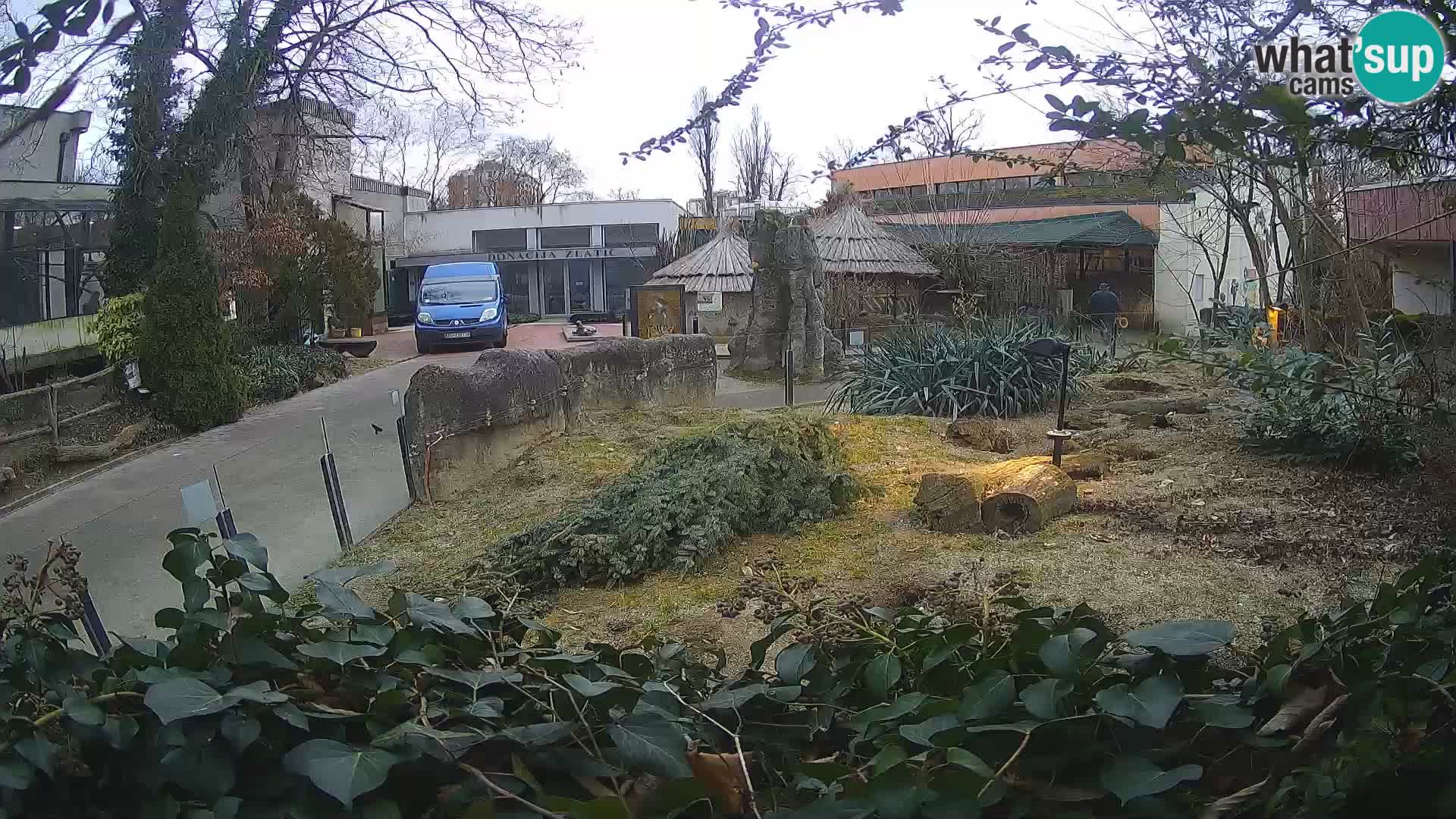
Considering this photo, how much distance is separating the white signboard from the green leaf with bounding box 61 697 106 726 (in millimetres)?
21890

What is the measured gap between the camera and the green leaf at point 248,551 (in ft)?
5.96

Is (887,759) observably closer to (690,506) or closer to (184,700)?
(184,700)

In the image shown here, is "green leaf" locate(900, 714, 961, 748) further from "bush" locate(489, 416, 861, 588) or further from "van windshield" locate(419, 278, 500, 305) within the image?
"van windshield" locate(419, 278, 500, 305)

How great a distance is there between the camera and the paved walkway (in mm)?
4746

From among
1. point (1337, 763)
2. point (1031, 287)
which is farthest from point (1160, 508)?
point (1031, 287)

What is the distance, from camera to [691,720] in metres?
1.75

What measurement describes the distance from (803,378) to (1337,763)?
16.1 metres

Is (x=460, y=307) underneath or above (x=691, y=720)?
above

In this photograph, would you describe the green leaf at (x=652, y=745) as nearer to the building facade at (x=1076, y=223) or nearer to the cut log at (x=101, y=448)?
the cut log at (x=101, y=448)

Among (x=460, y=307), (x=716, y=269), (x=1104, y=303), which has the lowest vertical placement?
(x=1104, y=303)

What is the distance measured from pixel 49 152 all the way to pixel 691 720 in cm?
1070

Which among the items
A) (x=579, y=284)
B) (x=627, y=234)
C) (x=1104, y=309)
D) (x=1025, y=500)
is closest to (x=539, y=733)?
(x=1025, y=500)


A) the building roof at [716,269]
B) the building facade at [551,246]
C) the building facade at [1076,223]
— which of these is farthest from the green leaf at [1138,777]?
the building facade at [551,246]

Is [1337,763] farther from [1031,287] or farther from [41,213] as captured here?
[1031,287]
